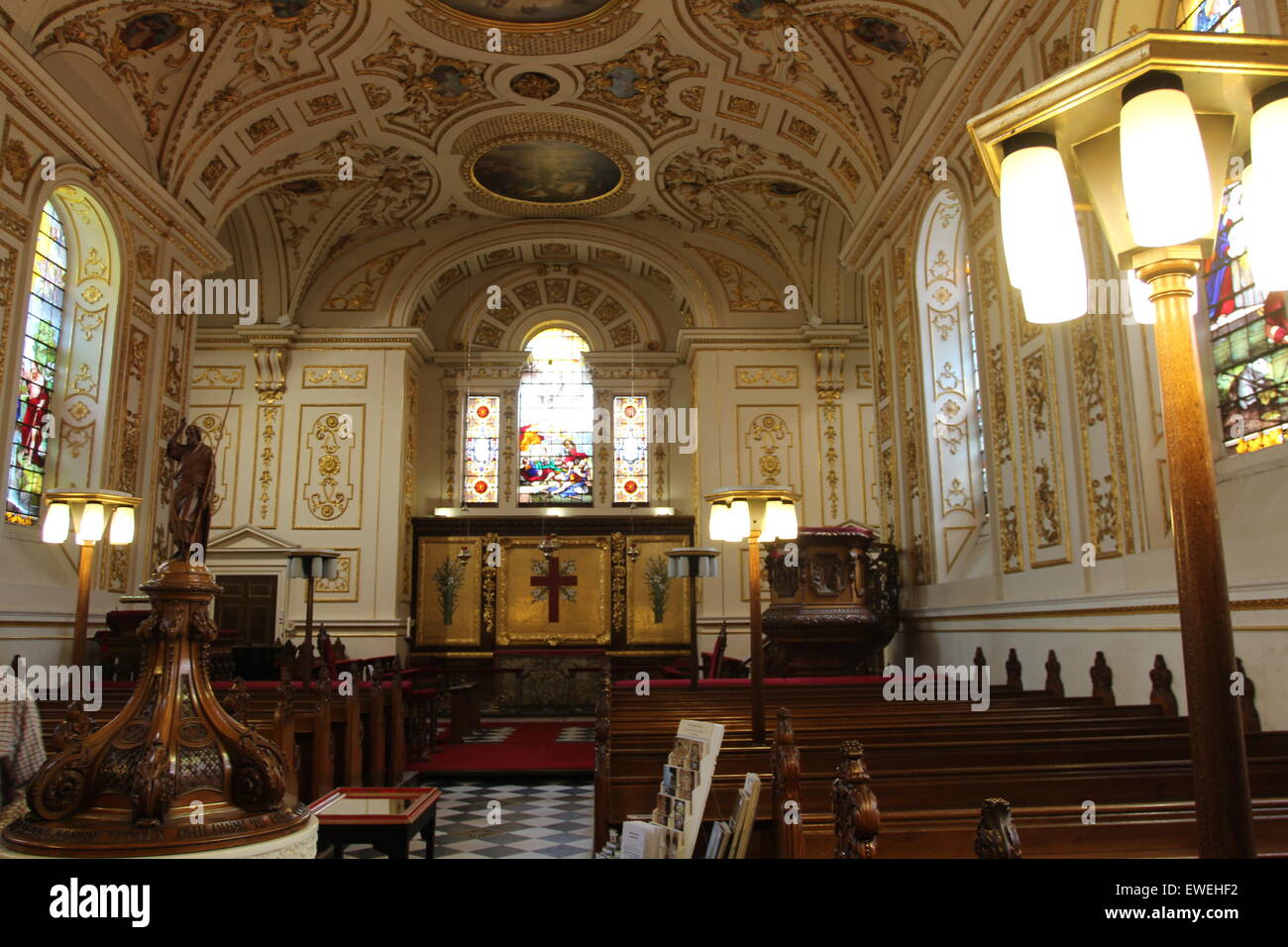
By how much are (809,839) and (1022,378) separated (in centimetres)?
632

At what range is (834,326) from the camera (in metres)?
15.9

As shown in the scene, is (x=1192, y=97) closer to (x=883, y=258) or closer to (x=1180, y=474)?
(x=1180, y=474)

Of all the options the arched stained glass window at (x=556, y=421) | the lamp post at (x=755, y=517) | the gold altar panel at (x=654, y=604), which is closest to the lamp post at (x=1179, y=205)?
the lamp post at (x=755, y=517)

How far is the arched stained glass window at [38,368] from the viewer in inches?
364

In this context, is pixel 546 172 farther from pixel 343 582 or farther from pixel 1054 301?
pixel 1054 301

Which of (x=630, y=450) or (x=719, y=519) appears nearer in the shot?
(x=719, y=519)

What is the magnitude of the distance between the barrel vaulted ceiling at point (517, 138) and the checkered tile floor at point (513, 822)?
7.99 metres

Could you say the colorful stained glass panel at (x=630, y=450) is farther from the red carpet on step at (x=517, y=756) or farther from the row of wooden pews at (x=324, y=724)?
the row of wooden pews at (x=324, y=724)

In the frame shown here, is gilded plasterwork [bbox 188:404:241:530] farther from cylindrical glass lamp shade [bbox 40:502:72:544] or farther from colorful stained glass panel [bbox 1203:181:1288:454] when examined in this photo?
colorful stained glass panel [bbox 1203:181:1288:454]

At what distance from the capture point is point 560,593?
16.4 m

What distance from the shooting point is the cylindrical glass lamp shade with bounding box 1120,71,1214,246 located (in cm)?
168

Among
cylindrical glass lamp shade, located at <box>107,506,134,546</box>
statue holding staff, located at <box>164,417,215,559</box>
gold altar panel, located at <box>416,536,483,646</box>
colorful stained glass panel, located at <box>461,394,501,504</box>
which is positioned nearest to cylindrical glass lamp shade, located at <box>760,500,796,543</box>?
statue holding staff, located at <box>164,417,215,559</box>

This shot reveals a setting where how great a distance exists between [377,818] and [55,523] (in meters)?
4.99

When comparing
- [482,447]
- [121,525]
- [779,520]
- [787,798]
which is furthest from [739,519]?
[482,447]
